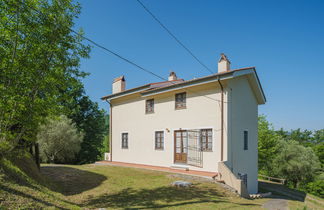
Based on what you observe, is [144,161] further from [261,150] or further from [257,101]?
[261,150]

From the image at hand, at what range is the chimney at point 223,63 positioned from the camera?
567 inches

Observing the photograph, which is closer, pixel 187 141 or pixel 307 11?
pixel 307 11

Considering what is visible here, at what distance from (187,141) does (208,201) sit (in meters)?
6.29

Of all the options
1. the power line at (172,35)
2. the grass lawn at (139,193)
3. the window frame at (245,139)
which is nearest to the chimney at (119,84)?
the power line at (172,35)

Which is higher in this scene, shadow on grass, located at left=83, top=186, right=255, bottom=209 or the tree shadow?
shadow on grass, located at left=83, top=186, right=255, bottom=209

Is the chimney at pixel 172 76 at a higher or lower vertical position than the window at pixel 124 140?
higher

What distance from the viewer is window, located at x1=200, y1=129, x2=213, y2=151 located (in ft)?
43.0

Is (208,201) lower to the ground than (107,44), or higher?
lower

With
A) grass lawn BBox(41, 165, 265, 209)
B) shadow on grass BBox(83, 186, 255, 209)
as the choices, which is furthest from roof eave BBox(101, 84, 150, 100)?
shadow on grass BBox(83, 186, 255, 209)

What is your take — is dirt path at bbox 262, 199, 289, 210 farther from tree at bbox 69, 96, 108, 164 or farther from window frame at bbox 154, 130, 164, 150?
tree at bbox 69, 96, 108, 164

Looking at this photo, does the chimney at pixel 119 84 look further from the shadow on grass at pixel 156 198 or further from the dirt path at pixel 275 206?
the dirt path at pixel 275 206

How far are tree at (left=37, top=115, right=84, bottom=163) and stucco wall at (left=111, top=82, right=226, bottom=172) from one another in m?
5.09

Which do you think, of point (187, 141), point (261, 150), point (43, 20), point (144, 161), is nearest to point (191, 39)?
point (187, 141)

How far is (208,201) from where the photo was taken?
8.12 meters
